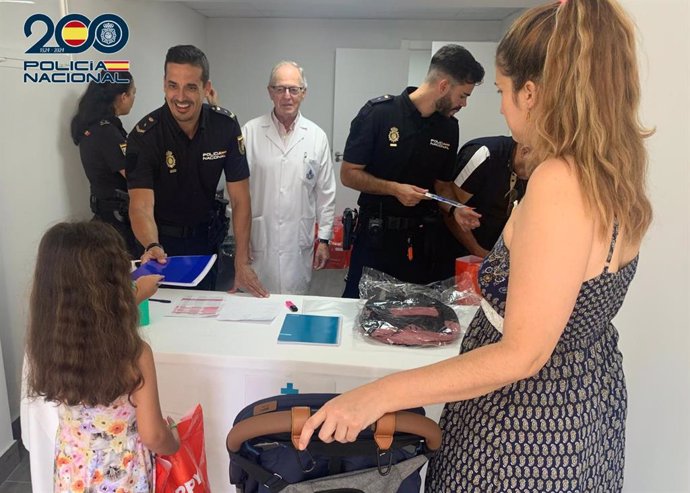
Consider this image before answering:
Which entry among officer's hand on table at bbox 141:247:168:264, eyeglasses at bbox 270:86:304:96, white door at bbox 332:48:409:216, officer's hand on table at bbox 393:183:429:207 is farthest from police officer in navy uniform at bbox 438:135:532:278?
white door at bbox 332:48:409:216

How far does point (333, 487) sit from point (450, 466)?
0.24 metres

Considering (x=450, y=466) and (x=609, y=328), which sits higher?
(x=609, y=328)

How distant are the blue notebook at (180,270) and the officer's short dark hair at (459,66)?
129cm

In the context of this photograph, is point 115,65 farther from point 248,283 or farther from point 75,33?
point 248,283

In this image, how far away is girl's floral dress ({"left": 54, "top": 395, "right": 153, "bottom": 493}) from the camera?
46.3 inches

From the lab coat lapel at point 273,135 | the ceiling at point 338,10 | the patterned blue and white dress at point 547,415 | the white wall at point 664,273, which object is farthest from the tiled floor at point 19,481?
the ceiling at point 338,10

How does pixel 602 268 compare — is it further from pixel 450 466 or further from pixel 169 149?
pixel 169 149

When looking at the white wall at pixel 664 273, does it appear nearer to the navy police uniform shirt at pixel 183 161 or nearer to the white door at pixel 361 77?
the navy police uniform shirt at pixel 183 161

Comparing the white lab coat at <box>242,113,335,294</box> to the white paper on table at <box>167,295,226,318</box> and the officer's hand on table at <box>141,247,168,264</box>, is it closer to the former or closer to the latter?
the white paper on table at <box>167,295,226,318</box>

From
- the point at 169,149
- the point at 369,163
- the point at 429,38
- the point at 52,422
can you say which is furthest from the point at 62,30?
the point at 429,38

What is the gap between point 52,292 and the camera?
111cm

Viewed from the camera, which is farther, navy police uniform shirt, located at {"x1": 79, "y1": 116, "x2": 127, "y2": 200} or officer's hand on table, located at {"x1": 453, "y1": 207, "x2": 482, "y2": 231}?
navy police uniform shirt, located at {"x1": 79, "y1": 116, "x2": 127, "y2": 200}

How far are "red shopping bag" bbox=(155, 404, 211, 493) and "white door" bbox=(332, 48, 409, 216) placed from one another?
3952 millimetres

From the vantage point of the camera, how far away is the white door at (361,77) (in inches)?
204
